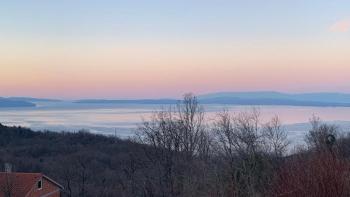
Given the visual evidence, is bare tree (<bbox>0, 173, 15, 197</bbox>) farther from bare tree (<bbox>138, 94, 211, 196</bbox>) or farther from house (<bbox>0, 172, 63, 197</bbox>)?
bare tree (<bbox>138, 94, 211, 196</bbox>)

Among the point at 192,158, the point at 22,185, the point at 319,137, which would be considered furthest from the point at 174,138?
the point at 319,137

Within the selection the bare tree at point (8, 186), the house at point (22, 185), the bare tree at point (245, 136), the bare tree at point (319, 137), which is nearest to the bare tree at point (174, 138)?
the bare tree at point (245, 136)

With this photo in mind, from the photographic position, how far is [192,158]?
1135 inches

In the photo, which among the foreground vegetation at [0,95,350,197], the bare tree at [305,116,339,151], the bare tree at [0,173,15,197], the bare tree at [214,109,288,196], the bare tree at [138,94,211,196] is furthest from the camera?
the bare tree at [0,173,15,197]

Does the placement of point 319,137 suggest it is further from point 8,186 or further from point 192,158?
point 8,186

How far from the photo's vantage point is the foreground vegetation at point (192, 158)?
550 cm

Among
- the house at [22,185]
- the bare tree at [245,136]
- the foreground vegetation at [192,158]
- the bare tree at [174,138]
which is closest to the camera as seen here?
the foreground vegetation at [192,158]

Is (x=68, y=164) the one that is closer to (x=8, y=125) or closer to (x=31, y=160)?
(x=31, y=160)

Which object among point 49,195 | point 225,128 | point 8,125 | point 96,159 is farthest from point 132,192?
point 8,125

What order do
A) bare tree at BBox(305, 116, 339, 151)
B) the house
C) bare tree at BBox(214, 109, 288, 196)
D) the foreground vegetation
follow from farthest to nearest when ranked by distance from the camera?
the house → bare tree at BBox(214, 109, 288, 196) → bare tree at BBox(305, 116, 339, 151) → the foreground vegetation

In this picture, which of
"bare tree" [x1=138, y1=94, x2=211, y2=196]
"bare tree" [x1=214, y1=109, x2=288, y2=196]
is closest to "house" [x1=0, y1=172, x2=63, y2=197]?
"bare tree" [x1=138, y1=94, x2=211, y2=196]

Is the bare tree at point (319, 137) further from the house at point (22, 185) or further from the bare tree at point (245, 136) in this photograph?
the house at point (22, 185)

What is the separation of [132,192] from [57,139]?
136 ft

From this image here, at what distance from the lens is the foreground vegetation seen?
18.0 feet
